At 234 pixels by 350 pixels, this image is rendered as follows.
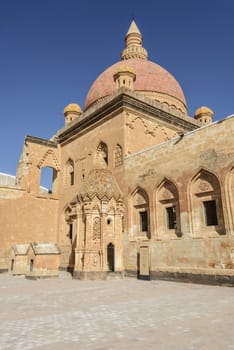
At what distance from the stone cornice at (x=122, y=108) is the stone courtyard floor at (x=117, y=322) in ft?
39.3

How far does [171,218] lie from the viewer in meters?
13.8

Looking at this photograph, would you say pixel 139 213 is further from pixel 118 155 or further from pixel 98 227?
pixel 118 155

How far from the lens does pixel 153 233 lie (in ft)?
46.2

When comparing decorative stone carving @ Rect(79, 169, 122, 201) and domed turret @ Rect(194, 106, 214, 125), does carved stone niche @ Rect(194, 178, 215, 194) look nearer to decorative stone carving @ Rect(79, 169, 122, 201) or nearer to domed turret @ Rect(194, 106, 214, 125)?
decorative stone carving @ Rect(79, 169, 122, 201)

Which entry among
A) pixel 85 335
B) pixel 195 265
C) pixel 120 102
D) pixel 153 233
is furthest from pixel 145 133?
pixel 85 335

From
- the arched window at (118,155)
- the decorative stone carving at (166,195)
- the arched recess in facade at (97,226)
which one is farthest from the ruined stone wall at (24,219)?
the decorative stone carving at (166,195)

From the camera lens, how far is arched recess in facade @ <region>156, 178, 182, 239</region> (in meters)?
13.4

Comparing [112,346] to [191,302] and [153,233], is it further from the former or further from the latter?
[153,233]

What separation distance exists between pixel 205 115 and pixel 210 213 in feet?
40.9

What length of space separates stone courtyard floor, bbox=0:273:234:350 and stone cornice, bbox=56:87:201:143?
1198 cm

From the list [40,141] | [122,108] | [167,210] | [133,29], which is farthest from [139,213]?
[133,29]

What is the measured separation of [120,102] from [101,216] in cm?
701

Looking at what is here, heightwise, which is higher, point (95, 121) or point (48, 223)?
point (95, 121)

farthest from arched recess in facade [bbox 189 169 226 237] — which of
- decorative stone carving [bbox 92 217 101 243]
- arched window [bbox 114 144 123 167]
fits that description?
arched window [bbox 114 144 123 167]
